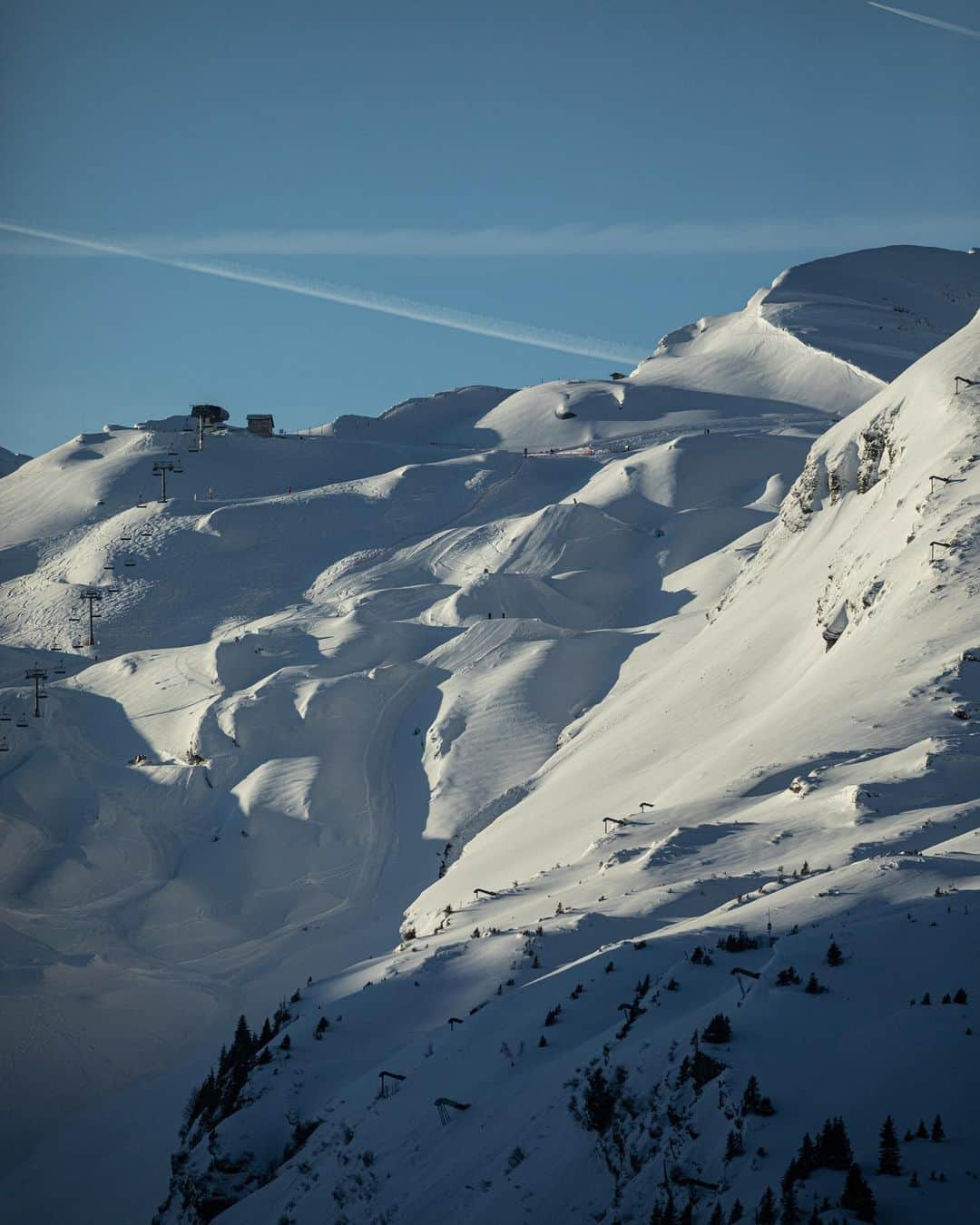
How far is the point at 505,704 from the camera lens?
6169 cm

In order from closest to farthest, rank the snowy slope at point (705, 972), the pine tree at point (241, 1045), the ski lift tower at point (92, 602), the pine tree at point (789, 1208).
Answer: the pine tree at point (789, 1208), the snowy slope at point (705, 972), the pine tree at point (241, 1045), the ski lift tower at point (92, 602)

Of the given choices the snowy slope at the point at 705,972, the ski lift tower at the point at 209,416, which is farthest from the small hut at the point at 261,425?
the snowy slope at the point at 705,972

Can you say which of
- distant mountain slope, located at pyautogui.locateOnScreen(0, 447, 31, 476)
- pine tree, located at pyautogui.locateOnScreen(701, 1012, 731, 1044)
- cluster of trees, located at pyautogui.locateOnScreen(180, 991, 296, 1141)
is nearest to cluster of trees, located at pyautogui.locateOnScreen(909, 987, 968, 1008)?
pine tree, located at pyautogui.locateOnScreen(701, 1012, 731, 1044)

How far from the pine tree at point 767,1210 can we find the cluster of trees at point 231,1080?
1240 centimetres

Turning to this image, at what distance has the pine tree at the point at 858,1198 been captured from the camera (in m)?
14.4

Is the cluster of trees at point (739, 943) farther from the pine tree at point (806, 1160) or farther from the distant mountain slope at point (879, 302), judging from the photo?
the distant mountain slope at point (879, 302)

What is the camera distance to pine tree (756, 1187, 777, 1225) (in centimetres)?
1488

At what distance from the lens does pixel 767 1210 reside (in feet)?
49.1

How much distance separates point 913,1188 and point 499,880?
2747 centimetres

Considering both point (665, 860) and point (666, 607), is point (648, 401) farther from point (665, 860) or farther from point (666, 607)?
point (665, 860)

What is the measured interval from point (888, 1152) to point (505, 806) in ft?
128

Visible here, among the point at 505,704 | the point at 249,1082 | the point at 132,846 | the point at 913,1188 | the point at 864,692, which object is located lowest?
the point at 132,846

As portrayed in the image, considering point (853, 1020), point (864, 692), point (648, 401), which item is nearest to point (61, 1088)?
point (864, 692)

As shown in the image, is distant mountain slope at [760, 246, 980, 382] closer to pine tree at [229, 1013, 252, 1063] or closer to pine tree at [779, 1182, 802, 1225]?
pine tree at [229, 1013, 252, 1063]
